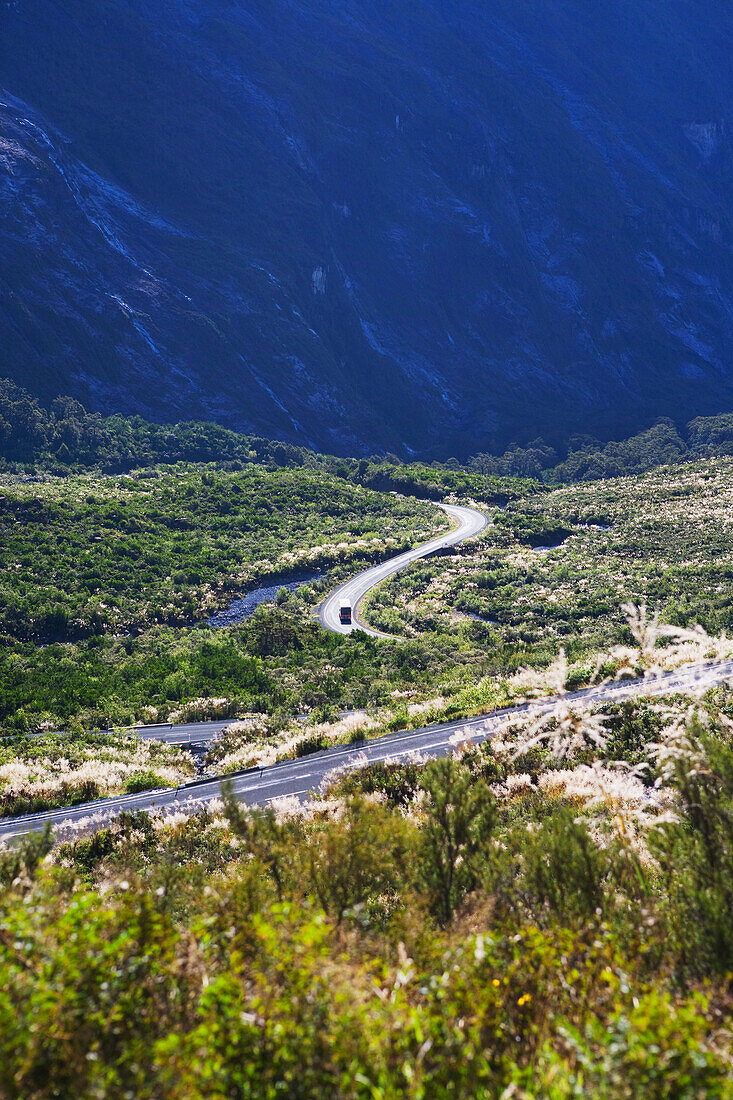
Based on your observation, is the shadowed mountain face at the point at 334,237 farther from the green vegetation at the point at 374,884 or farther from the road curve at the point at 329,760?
the road curve at the point at 329,760

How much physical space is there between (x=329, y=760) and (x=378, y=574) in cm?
3666

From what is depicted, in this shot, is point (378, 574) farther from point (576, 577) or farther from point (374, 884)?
point (374, 884)

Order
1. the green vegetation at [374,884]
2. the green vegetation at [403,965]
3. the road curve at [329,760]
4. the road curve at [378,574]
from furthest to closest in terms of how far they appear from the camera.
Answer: the road curve at [378,574] < the road curve at [329,760] < the green vegetation at [374,884] < the green vegetation at [403,965]

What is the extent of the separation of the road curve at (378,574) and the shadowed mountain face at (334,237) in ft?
209

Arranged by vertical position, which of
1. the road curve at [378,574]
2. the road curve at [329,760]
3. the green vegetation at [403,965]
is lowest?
the road curve at [329,760]

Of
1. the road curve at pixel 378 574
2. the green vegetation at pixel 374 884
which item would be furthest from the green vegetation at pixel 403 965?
the road curve at pixel 378 574

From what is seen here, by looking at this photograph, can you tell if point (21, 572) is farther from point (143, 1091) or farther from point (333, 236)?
point (333, 236)

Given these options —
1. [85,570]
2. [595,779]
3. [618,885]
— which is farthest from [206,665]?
[618,885]

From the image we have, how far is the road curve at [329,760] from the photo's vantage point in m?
13.7

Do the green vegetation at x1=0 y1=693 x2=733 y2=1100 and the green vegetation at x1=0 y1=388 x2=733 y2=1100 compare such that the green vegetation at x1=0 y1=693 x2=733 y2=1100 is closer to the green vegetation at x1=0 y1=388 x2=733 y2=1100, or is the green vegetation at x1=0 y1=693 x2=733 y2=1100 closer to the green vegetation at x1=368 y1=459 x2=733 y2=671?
the green vegetation at x1=0 y1=388 x2=733 y2=1100

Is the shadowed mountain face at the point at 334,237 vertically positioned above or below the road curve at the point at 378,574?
above

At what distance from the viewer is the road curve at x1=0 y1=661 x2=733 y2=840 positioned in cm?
1366

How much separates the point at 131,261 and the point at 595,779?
136096 millimetres

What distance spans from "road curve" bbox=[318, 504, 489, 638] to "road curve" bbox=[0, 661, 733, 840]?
20.9 metres
